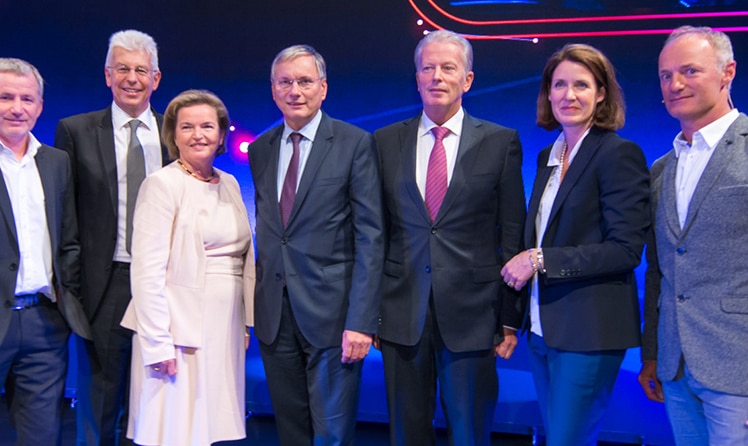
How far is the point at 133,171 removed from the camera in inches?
122

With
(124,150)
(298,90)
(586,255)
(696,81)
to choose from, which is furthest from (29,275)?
(696,81)

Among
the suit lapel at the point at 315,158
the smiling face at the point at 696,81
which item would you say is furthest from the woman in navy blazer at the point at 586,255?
the suit lapel at the point at 315,158

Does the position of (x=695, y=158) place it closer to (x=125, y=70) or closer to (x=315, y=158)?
(x=315, y=158)

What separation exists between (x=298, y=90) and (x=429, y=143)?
22.5 inches

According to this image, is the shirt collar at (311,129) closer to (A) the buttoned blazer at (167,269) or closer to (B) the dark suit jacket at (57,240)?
(A) the buttoned blazer at (167,269)

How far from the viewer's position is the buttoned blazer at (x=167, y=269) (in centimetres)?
260

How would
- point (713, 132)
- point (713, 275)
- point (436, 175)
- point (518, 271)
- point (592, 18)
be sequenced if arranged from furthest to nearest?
point (592, 18), point (436, 175), point (518, 271), point (713, 132), point (713, 275)

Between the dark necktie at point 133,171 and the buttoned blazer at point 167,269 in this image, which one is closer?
the buttoned blazer at point 167,269

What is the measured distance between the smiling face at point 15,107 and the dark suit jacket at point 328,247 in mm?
1006

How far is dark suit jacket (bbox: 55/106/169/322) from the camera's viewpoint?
3045mm

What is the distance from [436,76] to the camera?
2.69m

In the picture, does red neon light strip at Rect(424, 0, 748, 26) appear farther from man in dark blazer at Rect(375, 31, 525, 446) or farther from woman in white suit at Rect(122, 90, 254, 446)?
woman in white suit at Rect(122, 90, 254, 446)

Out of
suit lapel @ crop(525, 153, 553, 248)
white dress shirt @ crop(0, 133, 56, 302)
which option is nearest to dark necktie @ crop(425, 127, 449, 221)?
suit lapel @ crop(525, 153, 553, 248)

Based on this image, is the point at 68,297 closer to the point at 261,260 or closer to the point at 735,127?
the point at 261,260
